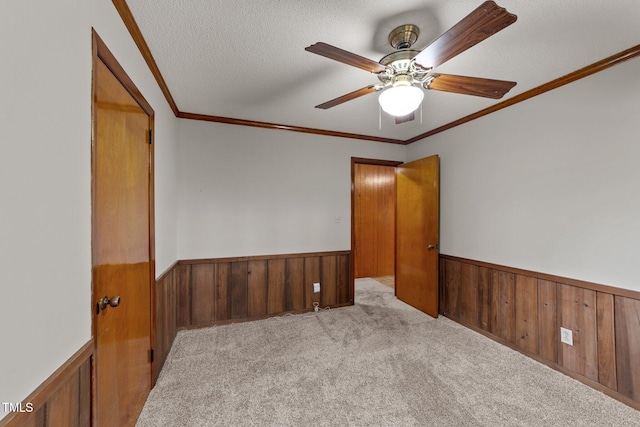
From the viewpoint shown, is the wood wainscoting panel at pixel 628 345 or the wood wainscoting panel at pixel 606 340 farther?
the wood wainscoting panel at pixel 606 340

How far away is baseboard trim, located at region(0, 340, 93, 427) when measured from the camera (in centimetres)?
70

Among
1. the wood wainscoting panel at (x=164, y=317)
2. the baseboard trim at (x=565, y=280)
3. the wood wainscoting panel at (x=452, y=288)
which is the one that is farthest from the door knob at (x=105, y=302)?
the wood wainscoting panel at (x=452, y=288)

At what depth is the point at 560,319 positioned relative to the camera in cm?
214

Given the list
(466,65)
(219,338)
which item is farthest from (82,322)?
(466,65)

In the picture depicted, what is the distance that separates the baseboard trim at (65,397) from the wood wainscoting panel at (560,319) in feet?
9.77

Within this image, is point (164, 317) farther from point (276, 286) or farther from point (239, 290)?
point (276, 286)

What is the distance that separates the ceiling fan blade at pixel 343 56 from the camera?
1.23 m

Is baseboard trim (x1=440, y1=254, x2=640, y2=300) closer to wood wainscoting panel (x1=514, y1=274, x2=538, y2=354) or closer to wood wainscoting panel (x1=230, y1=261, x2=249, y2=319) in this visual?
wood wainscoting panel (x1=514, y1=274, x2=538, y2=354)

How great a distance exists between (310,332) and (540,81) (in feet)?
9.92

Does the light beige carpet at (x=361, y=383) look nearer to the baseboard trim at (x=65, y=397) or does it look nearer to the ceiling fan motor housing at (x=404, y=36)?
the baseboard trim at (x=65, y=397)

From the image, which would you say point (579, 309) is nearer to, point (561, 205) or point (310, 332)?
point (561, 205)

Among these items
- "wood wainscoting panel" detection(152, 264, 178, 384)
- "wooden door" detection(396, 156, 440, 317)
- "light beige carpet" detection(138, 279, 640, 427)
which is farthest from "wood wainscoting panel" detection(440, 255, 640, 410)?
"wood wainscoting panel" detection(152, 264, 178, 384)

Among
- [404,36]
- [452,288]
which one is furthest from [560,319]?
[404,36]

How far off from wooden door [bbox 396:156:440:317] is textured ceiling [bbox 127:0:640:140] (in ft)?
3.50
